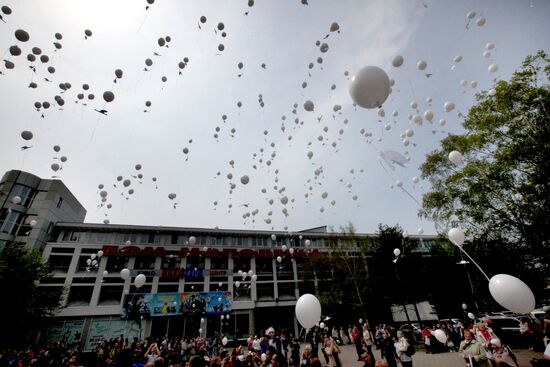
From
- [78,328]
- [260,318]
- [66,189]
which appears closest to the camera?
[78,328]

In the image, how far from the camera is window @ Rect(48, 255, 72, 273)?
26.3 m

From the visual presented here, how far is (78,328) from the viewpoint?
79.9 ft

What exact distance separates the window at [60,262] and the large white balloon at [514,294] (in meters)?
35.1

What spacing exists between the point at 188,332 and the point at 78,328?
34.3 ft

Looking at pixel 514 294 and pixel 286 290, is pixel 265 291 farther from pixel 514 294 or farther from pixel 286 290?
pixel 514 294

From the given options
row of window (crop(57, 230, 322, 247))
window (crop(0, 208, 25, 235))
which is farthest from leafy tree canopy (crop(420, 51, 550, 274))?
window (crop(0, 208, 25, 235))

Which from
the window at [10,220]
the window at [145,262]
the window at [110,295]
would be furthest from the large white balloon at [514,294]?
the window at [10,220]

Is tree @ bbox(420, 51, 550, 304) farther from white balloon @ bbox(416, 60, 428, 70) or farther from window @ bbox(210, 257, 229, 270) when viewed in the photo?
window @ bbox(210, 257, 229, 270)

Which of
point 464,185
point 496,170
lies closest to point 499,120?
point 496,170

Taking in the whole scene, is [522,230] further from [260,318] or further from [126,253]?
[126,253]

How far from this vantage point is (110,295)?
2666 cm

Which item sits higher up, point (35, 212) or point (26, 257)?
point (35, 212)

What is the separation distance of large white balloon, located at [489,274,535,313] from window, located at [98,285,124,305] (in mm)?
31773

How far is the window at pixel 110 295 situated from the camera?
85.7 ft
